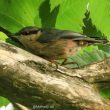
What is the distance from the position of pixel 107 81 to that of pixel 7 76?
464 millimetres

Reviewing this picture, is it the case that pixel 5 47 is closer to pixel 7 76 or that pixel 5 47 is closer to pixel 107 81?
pixel 7 76

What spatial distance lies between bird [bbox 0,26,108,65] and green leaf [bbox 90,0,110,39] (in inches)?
5.5

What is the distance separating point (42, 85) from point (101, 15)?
53 cm

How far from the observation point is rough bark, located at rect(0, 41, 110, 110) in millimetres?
3164

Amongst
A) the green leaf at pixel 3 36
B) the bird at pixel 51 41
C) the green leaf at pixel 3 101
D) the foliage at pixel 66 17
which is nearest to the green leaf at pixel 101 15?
the foliage at pixel 66 17

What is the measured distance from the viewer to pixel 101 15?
11.7 feet

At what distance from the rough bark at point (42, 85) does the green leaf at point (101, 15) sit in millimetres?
321

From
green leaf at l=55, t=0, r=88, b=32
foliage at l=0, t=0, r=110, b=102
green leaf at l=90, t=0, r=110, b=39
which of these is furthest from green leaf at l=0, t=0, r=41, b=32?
green leaf at l=90, t=0, r=110, b=39

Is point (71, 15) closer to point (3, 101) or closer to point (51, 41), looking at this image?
point (51, 41)

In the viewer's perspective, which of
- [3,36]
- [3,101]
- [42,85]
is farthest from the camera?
[3,101]

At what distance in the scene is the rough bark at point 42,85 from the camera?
3164mm

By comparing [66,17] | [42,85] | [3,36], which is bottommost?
[42,85]

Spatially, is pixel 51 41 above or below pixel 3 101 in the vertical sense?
above

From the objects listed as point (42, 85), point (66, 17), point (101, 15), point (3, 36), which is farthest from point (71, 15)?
point (42, 85)
